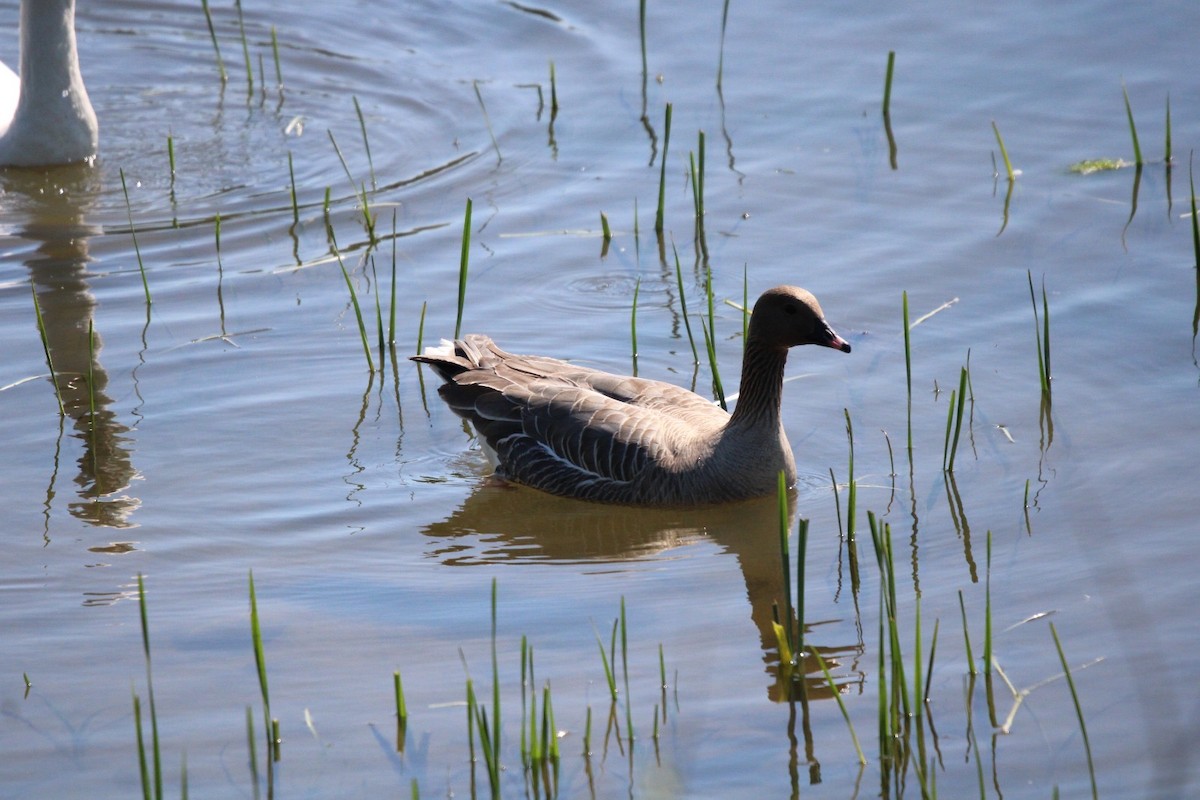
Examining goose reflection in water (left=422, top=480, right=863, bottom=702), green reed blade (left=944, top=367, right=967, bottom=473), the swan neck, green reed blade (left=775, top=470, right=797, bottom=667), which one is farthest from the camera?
the swan neck

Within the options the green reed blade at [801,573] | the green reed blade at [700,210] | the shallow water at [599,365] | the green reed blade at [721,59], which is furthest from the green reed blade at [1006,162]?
the green reed blade at [801,573]

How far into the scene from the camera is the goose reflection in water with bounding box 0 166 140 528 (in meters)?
7.59

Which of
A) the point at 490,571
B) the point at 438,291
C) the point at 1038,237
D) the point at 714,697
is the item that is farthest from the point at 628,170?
the point at 714,697

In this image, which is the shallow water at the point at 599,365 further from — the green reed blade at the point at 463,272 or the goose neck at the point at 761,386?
the goose neck at the point at 761,386

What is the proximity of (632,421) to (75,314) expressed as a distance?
387cm

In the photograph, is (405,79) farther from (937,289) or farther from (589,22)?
(937,289)

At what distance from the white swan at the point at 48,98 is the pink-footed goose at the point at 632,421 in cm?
515

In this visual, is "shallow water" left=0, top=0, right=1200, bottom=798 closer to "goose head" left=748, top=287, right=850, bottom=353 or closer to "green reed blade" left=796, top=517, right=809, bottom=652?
"green reed blade" left=796, top=517, right=809, bottom=652

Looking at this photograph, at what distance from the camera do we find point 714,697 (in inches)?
226

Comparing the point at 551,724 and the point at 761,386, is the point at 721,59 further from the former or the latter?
the point at 551,724

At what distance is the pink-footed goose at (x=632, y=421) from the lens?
25.1ft

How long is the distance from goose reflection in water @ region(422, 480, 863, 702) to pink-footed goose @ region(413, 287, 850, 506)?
8cm

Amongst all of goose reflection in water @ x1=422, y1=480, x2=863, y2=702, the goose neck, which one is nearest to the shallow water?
Answer: goose reflection in water @ x1=422, y1=480, x2=863, y2=702

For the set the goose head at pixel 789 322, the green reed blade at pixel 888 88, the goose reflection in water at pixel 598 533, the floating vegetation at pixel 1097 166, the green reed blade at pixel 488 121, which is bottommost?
the goose reflection in water at pixel 598 533
